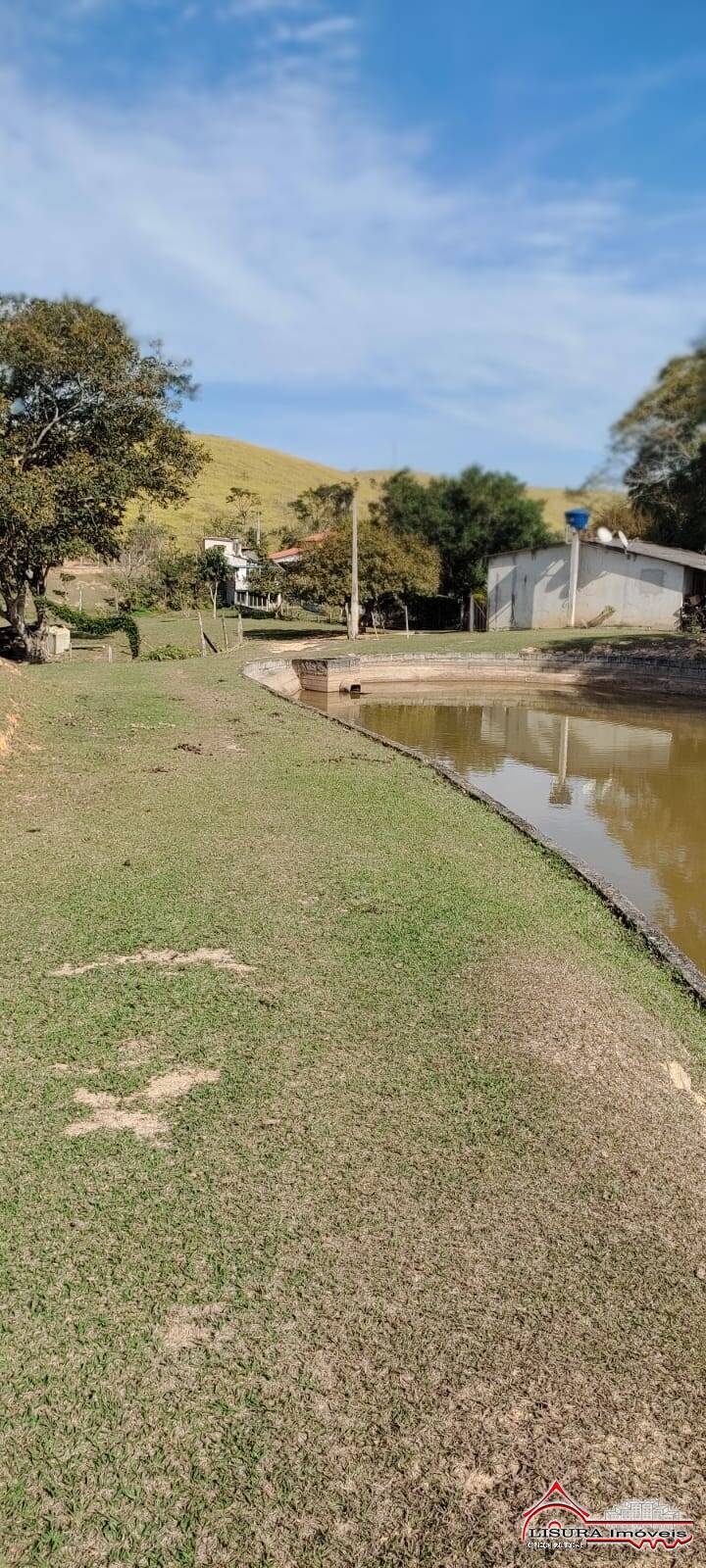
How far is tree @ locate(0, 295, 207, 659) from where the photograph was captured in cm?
1828

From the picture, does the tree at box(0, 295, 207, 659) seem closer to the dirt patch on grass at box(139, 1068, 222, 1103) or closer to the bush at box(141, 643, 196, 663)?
the bush at box(141, 643, 196, 663)

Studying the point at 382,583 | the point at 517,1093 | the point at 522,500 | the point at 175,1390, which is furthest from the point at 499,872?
the point at 522,500

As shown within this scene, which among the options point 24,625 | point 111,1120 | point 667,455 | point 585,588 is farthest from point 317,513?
point 111,1120

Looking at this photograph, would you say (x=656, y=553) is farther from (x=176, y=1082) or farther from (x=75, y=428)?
(x=176, y=1082)

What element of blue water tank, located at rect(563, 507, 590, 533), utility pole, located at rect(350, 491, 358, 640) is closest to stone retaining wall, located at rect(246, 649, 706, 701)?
utility pole, located at rect(350, 491, 358, 640)

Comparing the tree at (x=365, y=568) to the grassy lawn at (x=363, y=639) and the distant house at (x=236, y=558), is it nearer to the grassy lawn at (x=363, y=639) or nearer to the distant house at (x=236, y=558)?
the grassy lawn at (x=363, y=639)

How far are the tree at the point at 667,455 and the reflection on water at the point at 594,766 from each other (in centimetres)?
1974

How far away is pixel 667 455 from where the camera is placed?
43.6 metres

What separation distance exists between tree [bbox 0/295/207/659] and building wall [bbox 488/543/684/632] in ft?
55.6

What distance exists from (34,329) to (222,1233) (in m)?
19.2

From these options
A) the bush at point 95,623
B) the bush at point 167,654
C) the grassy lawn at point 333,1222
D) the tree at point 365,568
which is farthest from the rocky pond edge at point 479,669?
the grassy lawn at point 333,1222

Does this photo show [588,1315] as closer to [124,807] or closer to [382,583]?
[124,807]

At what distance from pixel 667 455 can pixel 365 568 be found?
19067 mm

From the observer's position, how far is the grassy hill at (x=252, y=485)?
74.2m
